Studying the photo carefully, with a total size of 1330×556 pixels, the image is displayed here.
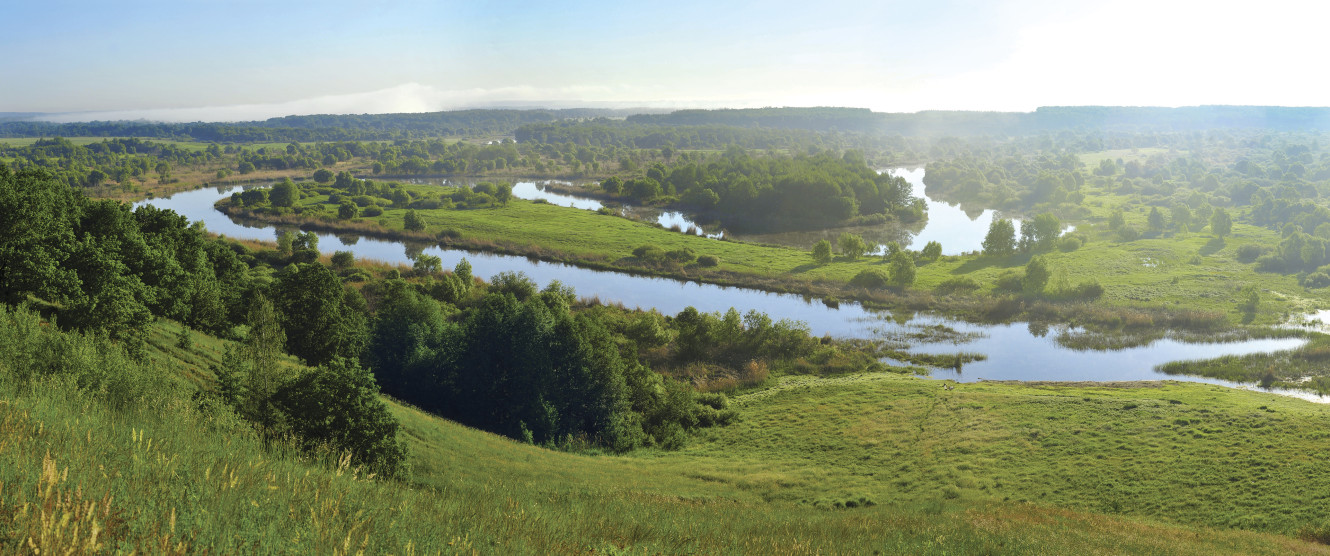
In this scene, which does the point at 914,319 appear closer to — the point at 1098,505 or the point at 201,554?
the point at 1098,505

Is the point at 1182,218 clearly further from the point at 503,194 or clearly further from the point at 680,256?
the point at 503,194

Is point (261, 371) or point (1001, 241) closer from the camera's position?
point (261, 371)

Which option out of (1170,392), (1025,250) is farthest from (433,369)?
(1025,250)

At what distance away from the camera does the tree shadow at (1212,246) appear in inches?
2534

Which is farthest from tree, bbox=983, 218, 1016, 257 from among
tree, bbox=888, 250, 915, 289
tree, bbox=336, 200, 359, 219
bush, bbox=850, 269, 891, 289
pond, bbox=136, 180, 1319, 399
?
tree, bbox=336, 200, 359, 219

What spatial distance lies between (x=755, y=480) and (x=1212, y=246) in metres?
70.1

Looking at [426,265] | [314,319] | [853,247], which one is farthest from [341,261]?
[853,247]

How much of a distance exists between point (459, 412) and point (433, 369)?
2.18m

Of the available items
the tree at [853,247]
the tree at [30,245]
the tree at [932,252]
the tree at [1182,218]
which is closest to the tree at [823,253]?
the tree at [853,247]

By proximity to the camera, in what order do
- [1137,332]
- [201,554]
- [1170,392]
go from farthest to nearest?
[1137,332], [1170,392], [201,554]

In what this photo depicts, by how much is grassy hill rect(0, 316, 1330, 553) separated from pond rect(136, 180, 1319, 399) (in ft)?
17.3

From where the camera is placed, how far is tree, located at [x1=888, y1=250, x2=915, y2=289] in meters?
52.5

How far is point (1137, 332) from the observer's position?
42969 mm

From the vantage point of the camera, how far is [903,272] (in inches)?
2067
